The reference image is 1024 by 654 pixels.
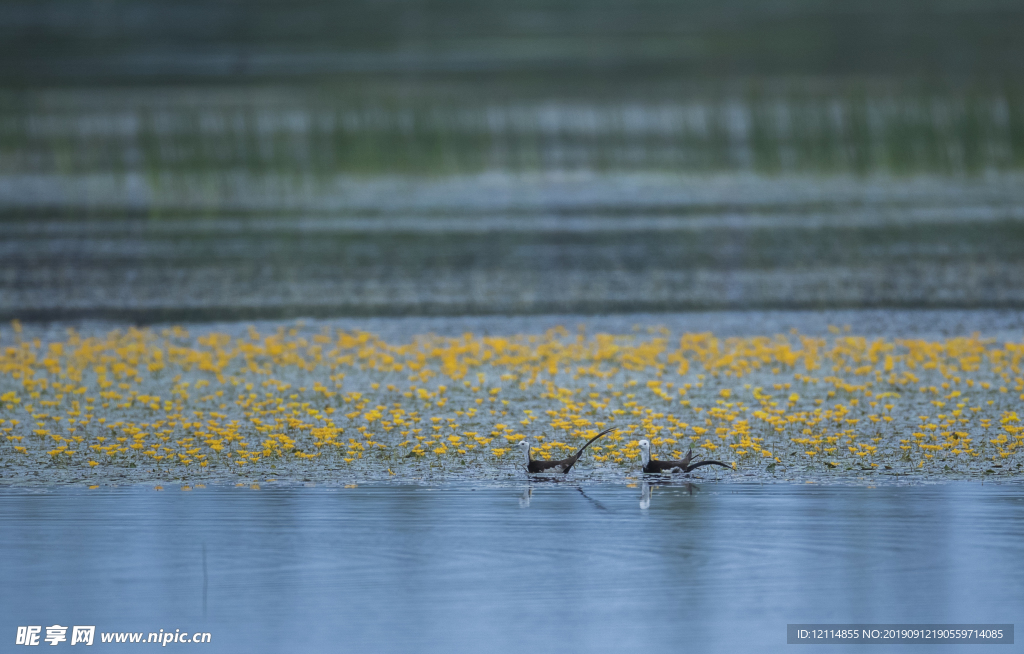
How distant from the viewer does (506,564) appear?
5859mm

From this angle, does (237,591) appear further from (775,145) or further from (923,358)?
(775,145)

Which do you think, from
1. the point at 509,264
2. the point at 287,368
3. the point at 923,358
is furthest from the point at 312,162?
the point at 923,358

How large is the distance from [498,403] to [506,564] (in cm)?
422

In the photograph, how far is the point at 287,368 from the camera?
1198cm

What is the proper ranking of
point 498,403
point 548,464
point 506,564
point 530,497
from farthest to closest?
point 498,403 < point 548,464 < point 530,497 < point 506,564

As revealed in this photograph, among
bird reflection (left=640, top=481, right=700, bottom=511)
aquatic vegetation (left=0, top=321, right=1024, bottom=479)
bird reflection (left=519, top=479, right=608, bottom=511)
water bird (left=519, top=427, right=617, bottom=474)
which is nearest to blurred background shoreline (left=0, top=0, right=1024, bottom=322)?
aquatic vegetation (left=0, top=321, right=1024, bottom=479)

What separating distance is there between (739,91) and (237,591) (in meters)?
19.1

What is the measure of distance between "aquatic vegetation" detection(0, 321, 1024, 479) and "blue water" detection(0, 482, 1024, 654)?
2.86ft

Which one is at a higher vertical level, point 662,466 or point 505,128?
point 505,128

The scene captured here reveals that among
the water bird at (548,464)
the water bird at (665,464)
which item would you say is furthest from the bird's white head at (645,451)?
the water bird at (548,464)

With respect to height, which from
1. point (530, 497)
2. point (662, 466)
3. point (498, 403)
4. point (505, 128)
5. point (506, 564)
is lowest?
point (506, 564)

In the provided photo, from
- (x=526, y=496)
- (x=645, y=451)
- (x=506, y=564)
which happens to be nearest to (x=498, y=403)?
(x=645, y=451)

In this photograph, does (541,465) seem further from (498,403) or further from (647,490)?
(498,403)

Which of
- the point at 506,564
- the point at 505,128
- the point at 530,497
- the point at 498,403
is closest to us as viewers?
the point at 506,564
